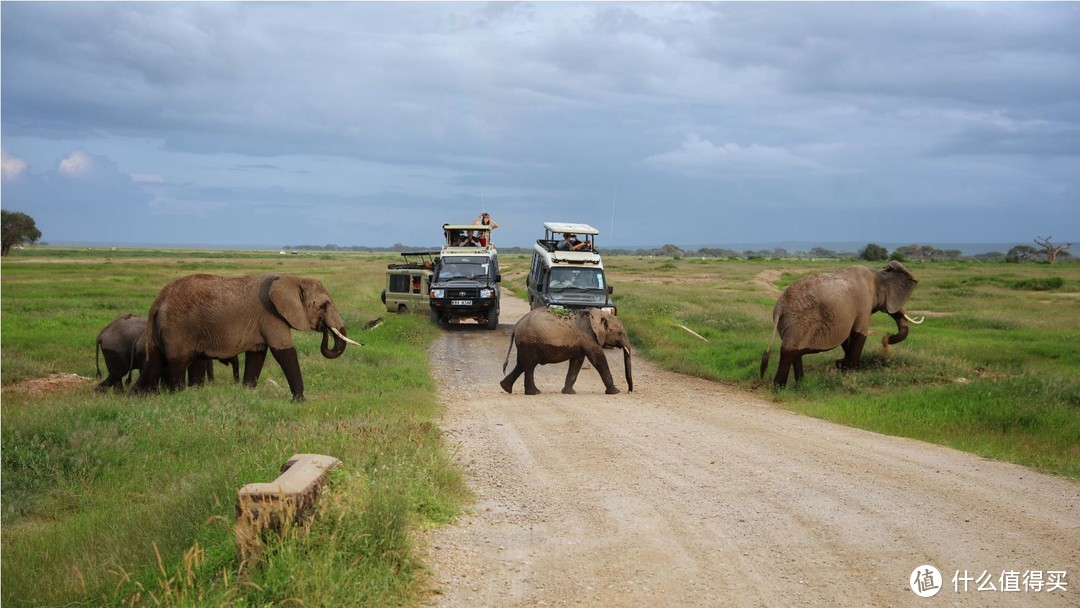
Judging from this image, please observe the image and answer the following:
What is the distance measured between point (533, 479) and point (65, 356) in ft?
51.4

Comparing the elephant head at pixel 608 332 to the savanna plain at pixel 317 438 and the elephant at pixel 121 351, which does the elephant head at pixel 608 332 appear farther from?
the elephant at pixel 121 351

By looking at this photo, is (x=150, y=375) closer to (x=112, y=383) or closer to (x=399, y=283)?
(x=112, y=383)

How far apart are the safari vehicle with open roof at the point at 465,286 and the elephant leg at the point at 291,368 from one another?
13.5 metres

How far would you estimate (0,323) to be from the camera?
956 inches

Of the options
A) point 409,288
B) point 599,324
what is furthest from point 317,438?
point 409,288

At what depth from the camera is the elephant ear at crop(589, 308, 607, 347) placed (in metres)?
16.1

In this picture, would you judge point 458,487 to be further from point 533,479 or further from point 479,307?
point 479,307

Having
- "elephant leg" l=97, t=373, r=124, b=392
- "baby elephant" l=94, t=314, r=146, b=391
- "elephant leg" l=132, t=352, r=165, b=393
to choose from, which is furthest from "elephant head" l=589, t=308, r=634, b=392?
"elephant leg" l=97, t=373, r=124, b=392

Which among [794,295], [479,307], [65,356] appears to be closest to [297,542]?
[794,295]

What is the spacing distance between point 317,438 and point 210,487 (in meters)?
1.55

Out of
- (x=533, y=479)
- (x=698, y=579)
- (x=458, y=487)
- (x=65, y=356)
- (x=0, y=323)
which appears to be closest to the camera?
(x=698, y=579)

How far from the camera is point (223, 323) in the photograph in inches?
554

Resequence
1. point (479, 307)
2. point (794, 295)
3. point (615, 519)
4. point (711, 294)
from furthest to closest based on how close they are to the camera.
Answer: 1. point (711, 294)
2. point (479, 307)
3. point (794, 295)
4. point (615, 519)

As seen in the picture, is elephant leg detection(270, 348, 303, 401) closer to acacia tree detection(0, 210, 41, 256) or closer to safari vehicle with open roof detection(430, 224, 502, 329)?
safari vehicle with open roof detection(430, 224, 502, 329)
